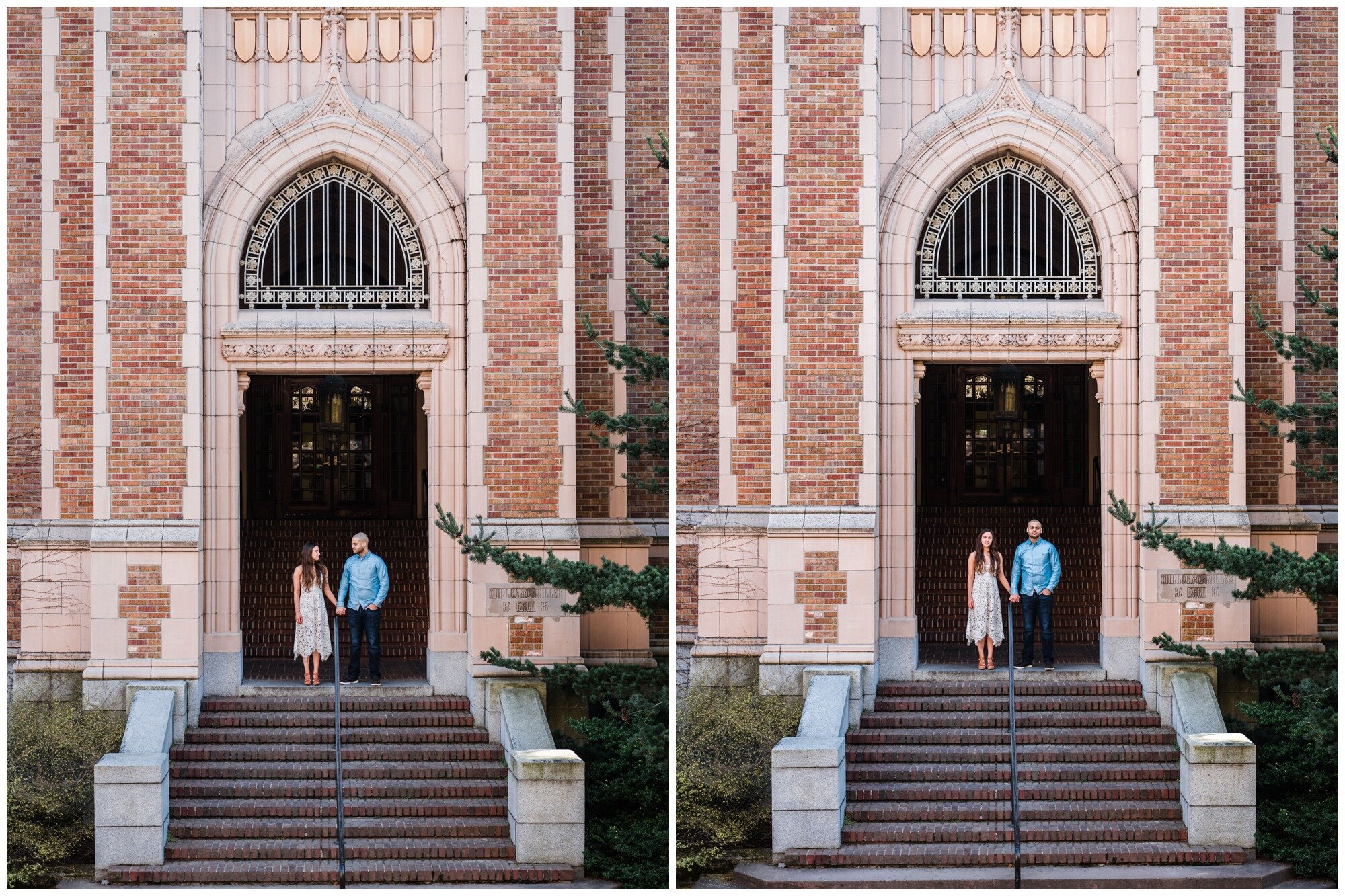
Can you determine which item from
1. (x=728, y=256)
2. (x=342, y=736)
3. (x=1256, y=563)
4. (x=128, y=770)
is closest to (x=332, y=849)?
(x=342, y=736)

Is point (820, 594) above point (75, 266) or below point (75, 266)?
below

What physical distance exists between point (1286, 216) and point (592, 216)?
5.98 m

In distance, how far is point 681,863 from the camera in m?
12.0

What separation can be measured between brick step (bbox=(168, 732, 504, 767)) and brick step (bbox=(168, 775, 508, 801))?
0.27 metres

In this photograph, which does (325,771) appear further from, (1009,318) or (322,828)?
(1009,318)

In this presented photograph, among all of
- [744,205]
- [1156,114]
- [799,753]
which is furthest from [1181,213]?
[799,753]

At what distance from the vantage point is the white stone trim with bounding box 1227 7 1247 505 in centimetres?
1296

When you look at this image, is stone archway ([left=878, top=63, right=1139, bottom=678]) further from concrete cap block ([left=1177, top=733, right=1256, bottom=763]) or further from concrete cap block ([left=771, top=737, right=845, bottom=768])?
concrete cap block ([left=771, top=737, right=845, bottom=768])

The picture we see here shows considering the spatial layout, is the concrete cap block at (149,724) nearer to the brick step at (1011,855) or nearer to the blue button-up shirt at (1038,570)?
the brick step at (1011,855)

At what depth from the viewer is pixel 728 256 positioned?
13.2 meters

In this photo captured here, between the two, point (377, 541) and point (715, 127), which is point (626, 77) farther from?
point (377, 541)

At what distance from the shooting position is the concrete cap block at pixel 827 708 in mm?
11977

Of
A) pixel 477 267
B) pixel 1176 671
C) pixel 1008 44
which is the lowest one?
pixel 1176 671

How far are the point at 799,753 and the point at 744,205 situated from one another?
4594 millimetres
